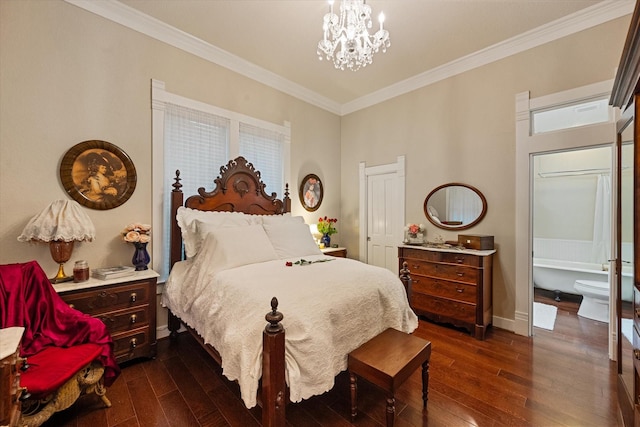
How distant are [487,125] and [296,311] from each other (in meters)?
3.34

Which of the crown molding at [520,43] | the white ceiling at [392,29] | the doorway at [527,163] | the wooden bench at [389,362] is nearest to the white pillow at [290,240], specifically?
the wooden bench at [389,362]

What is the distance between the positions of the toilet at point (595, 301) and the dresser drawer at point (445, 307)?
190 cm

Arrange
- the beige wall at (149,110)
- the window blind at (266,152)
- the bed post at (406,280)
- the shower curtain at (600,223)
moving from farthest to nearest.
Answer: the shower curtain at (600,223) → the window blind at (266,152) → the bed post at (406,280) → the beige wall at (149,110)

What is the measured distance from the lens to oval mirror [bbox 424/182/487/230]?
343cm

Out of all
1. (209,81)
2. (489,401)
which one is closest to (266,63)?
(209,81)

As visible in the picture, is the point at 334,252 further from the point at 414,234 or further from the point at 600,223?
the point at 600,223

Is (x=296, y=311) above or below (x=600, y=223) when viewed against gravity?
below

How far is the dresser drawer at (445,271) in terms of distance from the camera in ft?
10.0

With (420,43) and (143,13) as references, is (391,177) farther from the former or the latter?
(143,13)

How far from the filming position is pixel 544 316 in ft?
11.8

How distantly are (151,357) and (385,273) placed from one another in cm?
231

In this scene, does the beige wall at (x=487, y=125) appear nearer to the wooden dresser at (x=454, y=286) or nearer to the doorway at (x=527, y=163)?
the doorway at (x=527, y=163)

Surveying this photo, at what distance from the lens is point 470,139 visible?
11.5 feet

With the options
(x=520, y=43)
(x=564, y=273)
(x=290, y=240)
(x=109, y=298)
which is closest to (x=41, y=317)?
(x=109, y=298)
